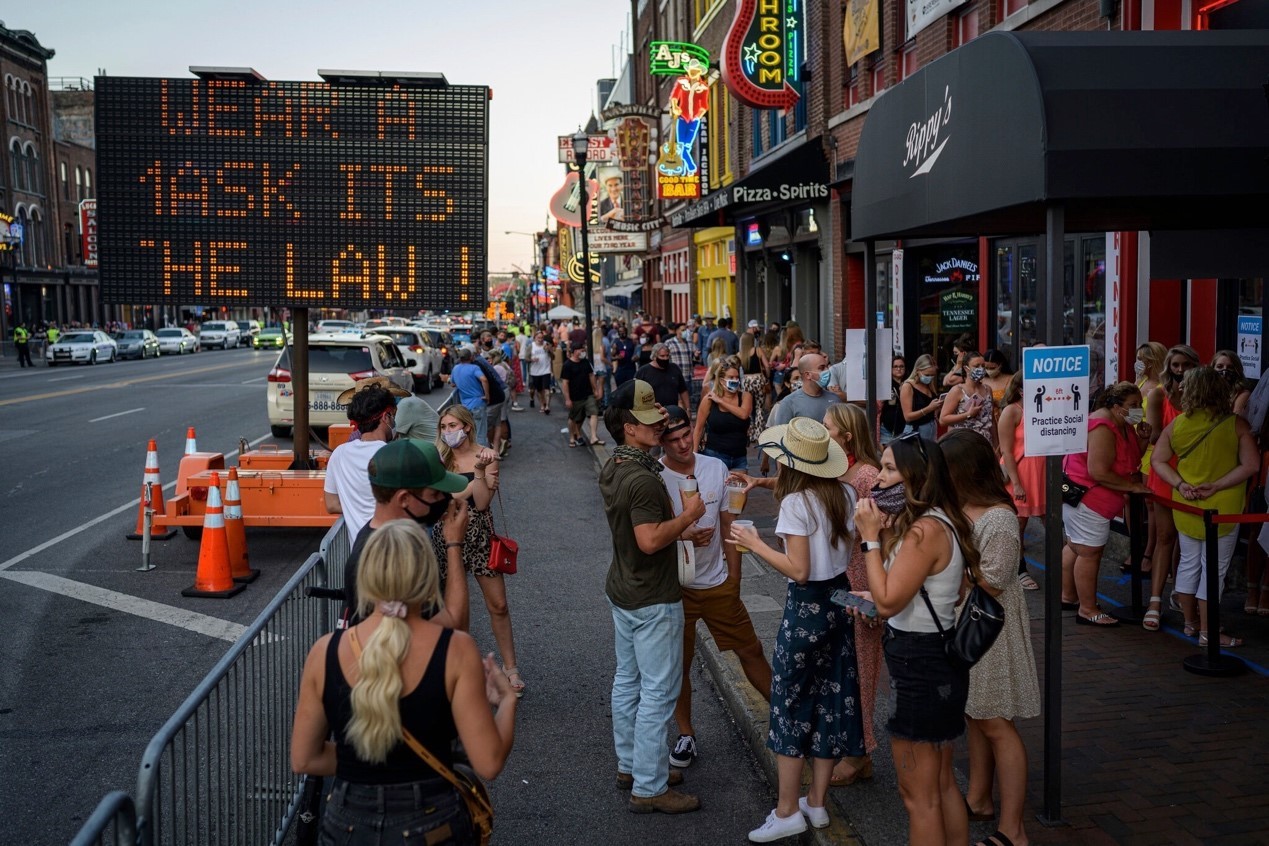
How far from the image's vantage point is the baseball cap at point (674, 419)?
17.4 feet

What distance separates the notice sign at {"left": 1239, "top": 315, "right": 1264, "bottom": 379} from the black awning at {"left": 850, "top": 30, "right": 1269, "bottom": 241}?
11.2 ft

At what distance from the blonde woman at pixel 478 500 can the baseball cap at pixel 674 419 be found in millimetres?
1131

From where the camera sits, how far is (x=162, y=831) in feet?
11.7

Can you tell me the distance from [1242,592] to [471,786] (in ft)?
23.5

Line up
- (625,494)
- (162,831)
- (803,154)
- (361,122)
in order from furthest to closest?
(803,154) → (361,122) → (625,494) → (162,831)

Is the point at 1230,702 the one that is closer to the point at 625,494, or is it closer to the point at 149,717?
the point at 625,494

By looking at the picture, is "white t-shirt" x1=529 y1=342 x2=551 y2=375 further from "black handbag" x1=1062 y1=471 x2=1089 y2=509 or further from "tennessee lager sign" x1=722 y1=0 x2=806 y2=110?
"black handbag" x1=1062 y1=471 x2=1089 y2=509

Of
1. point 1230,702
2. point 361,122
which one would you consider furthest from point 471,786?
point 361,122

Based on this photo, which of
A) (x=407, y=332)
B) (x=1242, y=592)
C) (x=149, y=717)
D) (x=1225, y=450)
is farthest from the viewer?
(x=407, y=332)

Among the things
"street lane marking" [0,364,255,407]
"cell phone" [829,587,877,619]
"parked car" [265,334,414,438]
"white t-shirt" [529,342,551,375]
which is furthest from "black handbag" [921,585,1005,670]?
"street lane marking" [0,364,255,407]

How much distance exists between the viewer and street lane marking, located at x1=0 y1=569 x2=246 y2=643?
8.48 meters

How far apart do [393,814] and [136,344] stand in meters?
57.6

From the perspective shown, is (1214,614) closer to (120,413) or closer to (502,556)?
(502,556)

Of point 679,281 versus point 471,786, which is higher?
point 679,281
